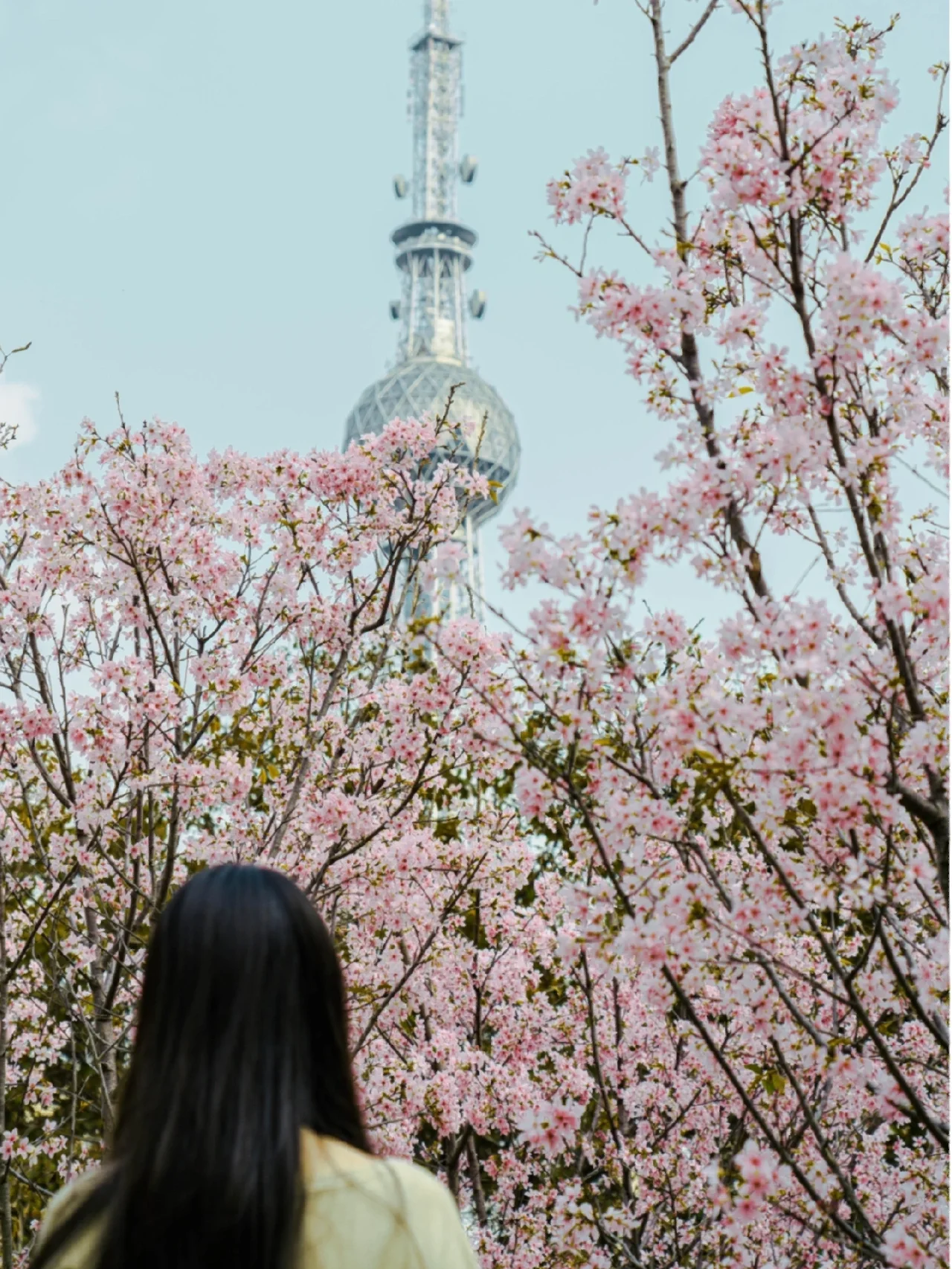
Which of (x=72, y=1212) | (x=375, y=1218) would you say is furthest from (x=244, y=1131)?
(x=72, y=1212)

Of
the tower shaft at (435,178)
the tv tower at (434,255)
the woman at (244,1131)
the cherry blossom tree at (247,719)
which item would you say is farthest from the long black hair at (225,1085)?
the tower shaft at (435,178)

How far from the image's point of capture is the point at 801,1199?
5.77m

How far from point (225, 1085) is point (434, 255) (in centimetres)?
7119

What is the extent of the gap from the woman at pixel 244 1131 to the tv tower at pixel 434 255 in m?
65.9

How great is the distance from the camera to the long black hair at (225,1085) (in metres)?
1.50

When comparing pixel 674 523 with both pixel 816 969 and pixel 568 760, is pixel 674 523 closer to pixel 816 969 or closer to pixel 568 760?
pixel 568 760

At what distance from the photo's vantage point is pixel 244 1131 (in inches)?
59.7

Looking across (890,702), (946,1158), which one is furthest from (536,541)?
(946,1158)

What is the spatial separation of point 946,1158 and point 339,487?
4.37 meters

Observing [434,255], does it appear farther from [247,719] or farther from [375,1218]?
[375,1218]

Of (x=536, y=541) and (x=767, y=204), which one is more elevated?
(x=767, y=204)

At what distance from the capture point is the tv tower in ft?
228

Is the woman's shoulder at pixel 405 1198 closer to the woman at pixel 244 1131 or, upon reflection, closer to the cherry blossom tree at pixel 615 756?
the woman at pixel 244 1131

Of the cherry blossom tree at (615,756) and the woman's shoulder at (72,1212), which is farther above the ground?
the cherry blossom tree at (615,756)
